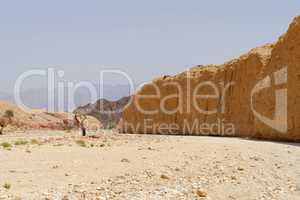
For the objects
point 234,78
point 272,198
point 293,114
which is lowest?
point 272,198

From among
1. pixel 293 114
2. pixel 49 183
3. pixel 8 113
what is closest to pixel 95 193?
Answer: pixel 49 183

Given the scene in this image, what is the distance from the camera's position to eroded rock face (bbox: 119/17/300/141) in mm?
19594

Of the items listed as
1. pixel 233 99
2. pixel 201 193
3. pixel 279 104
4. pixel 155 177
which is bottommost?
pixel 201 193

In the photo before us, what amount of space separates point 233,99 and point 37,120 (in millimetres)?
31282

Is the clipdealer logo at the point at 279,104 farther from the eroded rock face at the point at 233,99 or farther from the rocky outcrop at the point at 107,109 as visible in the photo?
the rocky outcrop at the point at 107,109

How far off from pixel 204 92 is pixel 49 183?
75.8 feet

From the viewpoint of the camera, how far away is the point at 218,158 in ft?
41.9

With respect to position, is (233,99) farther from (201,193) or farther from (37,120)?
(37,120)

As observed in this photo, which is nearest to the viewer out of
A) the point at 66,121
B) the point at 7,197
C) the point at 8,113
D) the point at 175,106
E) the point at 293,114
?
the point at 7,197

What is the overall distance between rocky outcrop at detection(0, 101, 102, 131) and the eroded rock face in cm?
1453

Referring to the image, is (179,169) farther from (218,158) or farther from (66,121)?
(66,121)

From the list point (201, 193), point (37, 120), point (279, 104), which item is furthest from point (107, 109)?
point (201, 193)

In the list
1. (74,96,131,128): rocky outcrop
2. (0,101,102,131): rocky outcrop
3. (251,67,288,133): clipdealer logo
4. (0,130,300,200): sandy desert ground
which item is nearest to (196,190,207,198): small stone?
(0,130,300,200): sandy desert ground

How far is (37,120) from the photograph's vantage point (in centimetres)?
5178
